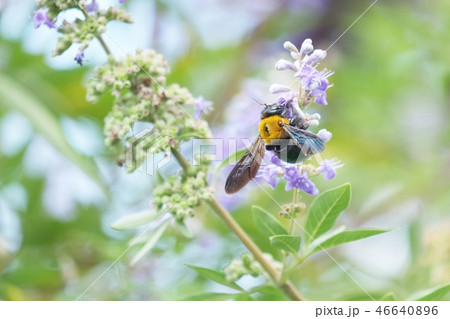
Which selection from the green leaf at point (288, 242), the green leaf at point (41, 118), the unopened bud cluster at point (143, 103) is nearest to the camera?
the green leaf at point (288, 242)

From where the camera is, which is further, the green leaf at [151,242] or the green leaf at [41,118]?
the green leaf at [41,118]

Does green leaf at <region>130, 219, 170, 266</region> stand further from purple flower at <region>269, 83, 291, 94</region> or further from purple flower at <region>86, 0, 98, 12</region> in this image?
purple flower at <region>86, 0, 98, 12</region>

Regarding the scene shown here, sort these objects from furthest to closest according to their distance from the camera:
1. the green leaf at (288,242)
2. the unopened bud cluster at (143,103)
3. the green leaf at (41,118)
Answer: the green leaf at (41,118) → the unopened bud cluster at (143,103) → the green leaf at (288,242)

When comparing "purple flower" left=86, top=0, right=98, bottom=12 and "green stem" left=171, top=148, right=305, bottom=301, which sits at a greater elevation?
"purple flower" left=86, top=0, right=98, bottom=12

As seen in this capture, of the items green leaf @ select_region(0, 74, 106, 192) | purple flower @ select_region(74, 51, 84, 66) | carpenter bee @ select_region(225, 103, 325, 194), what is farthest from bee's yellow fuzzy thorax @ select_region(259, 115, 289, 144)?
green leaf @ select_region(0, 74, 106, 192)

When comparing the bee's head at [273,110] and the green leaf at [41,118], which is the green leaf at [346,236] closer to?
the bee's head at [273,110]

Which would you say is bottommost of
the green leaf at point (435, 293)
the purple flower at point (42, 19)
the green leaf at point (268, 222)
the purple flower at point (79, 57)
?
the green leaf at point (435, 293)

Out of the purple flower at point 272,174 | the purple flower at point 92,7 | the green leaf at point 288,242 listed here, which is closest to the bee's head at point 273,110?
the purple flower at point 272,174

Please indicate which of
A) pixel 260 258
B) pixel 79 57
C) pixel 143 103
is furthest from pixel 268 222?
pixel 79 57
